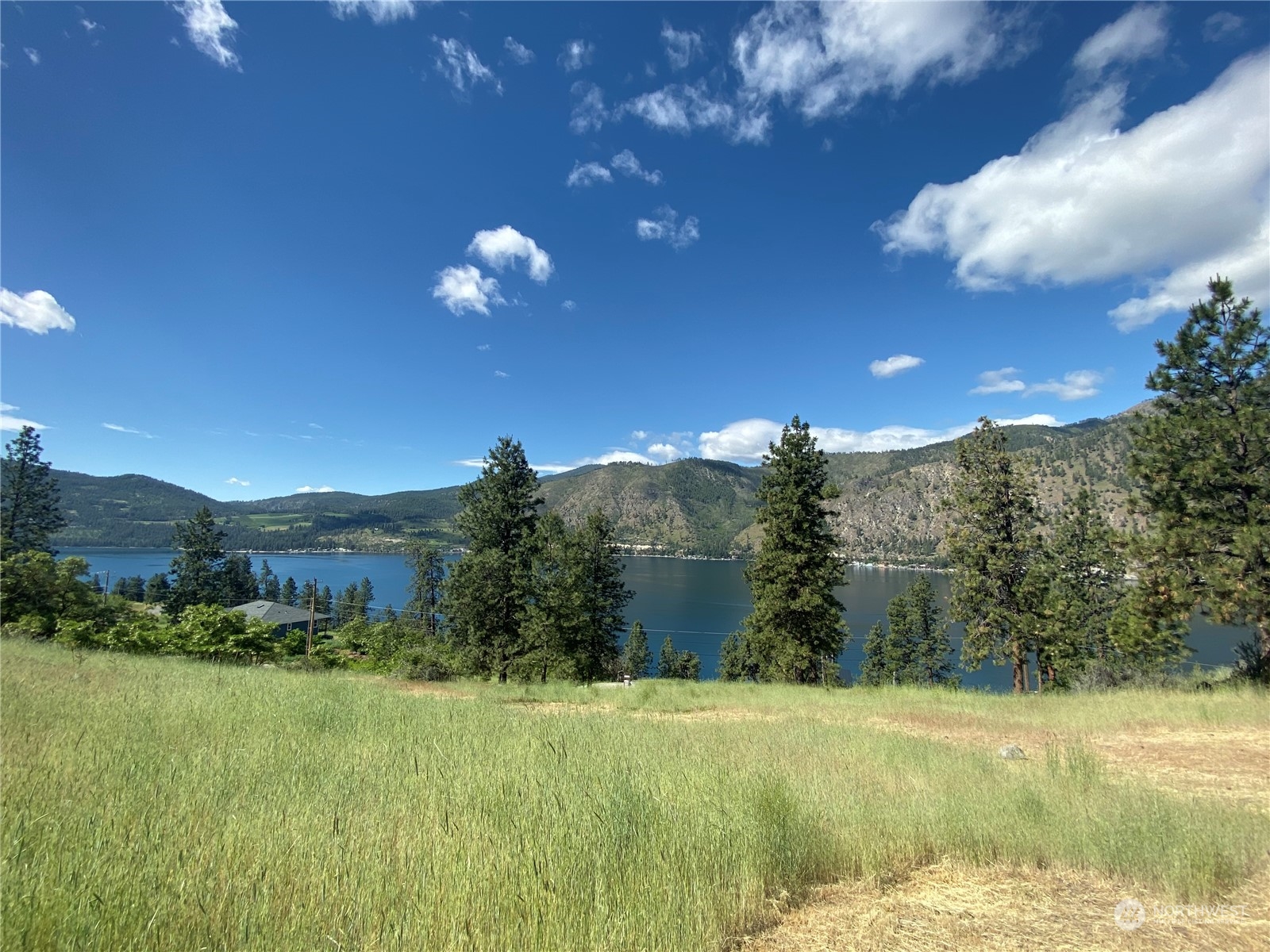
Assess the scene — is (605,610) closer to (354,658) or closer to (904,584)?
(354,658)

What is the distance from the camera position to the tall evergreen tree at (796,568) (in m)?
22.2

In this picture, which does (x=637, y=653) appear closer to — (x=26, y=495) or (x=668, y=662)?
(x=668, y=662)

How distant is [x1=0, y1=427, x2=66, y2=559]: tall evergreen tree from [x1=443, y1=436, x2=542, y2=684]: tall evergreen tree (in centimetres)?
3228

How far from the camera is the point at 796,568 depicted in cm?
2242

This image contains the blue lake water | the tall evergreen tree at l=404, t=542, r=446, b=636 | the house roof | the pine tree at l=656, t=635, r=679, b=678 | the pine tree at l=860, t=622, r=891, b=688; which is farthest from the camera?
the blue lake water

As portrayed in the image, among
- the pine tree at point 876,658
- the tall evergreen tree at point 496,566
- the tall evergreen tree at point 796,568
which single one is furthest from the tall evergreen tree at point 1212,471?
the pine tree at point 876,658

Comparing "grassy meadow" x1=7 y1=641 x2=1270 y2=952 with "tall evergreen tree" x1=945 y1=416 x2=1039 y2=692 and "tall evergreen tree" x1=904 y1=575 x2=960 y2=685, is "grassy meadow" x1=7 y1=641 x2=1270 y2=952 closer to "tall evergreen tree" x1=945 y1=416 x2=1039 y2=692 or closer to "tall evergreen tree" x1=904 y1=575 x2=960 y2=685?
"tall evergreen tree" x1=945 y1=416 x2=1039 y2=692

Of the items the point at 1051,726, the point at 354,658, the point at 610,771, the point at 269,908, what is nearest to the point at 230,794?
the point at 269,908

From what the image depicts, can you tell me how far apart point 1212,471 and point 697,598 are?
13114cm

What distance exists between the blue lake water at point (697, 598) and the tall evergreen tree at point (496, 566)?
3153cm

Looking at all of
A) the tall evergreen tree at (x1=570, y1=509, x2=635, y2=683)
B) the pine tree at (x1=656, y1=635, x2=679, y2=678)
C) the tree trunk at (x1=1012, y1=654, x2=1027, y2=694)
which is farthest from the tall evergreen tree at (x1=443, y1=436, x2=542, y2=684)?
the pine tree at (x1=656, y1=635, x2=679, y2=678)

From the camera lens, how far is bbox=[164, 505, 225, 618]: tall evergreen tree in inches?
1902

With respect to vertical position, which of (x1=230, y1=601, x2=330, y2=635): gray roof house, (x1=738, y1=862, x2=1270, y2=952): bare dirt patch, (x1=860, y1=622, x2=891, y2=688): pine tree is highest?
(x1=738, y1=862, x2=1270, y2=952): bare dirt patch

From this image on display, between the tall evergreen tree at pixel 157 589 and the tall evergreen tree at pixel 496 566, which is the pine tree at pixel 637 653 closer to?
the tall evergreen tree at pixel 496 566
